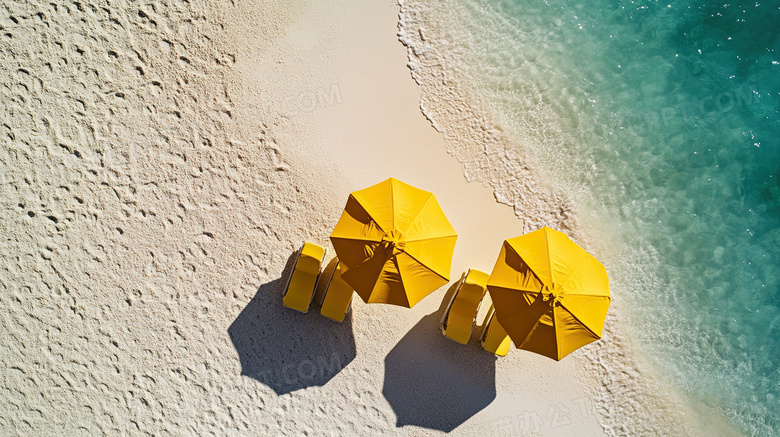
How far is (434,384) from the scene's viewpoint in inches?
294

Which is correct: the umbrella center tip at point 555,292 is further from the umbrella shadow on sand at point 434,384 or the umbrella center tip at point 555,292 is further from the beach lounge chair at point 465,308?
the umbrella shadow on sand at point 434,384

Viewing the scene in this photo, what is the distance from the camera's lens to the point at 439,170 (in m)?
7.55

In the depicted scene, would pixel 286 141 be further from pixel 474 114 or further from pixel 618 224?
pixel 618 224

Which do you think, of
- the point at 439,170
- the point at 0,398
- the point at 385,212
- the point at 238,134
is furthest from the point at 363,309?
the point at 0,398

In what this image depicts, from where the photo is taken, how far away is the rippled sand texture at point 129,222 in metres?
7.38

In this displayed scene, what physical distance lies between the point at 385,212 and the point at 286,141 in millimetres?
2527

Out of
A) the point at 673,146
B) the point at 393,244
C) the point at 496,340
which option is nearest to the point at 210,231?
the point at 393,244

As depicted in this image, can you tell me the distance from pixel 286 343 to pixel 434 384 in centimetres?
257

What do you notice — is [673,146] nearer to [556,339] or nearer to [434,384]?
[556,339]

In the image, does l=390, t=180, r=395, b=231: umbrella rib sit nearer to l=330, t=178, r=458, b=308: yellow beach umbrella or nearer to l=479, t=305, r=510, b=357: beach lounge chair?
l=330, t=178, r=458, b=308: yellow beach umbrella

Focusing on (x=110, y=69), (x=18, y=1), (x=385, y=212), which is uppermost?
(x=18, y=1)

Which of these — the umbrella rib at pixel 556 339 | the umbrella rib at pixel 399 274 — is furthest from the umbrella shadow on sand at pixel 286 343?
the umbrella rib at pixel 556 339

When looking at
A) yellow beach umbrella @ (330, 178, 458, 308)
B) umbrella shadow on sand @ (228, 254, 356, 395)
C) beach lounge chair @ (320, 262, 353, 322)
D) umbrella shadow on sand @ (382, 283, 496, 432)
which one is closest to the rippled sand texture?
umbrella shadow on sand @ (228, 254, 356, 395)

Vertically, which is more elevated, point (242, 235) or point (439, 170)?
point (439, 170)
